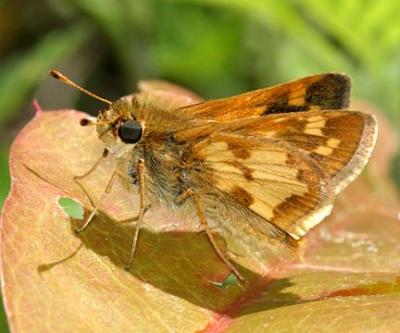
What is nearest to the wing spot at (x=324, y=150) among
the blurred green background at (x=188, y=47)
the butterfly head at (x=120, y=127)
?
the butterfly head at (x=120, y=127)

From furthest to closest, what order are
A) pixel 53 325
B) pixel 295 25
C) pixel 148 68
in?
pixel 148 68
pixel 295 25
pixel 53 325

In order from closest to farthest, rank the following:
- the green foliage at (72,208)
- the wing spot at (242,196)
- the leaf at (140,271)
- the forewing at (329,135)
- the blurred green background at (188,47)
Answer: the leaf at (140,271)
the green foliage at (72,208)
the forewing at (329,135)
the wing spot at (242,196)
the blurred green background at (188,47)

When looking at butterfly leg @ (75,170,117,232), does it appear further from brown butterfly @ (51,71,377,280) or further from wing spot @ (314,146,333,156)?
wing spot @ (314,146,333,156)

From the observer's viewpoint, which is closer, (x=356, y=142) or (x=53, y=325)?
(x=53, y=325)

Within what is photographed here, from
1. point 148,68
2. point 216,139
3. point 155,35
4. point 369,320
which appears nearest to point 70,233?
point 216,139

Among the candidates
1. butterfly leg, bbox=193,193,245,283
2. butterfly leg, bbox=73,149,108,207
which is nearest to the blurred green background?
butterfly leg, bbox=73,149,108,207

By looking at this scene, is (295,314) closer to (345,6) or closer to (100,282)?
(100,282)

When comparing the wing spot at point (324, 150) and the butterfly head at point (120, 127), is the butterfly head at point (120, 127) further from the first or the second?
the wing spot at point (324, 150)
